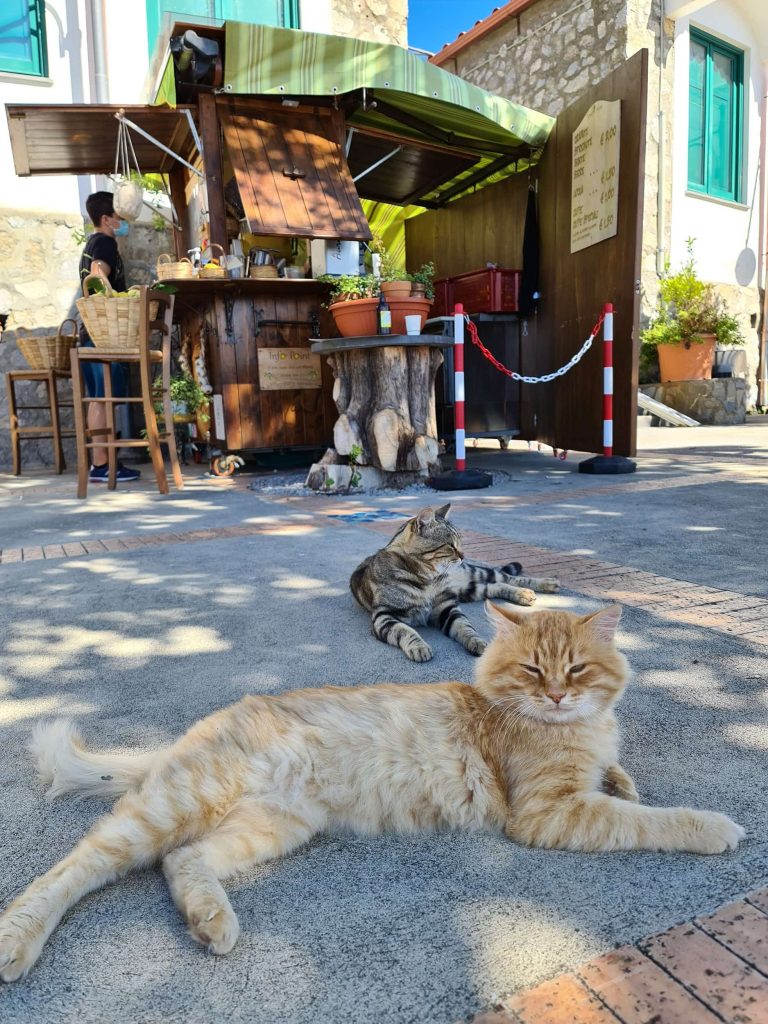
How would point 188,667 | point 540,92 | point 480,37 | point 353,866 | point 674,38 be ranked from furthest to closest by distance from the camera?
point 480,37 < point 540,92 < point 674,38 < point 188,667 < point 353,866

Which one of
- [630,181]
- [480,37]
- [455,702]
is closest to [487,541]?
[455,702]

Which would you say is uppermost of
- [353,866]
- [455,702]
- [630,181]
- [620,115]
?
[620,115]

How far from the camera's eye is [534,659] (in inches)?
66.9

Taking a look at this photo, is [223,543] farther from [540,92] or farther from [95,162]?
[540,92]

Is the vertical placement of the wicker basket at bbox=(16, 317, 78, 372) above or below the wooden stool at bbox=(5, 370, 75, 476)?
above

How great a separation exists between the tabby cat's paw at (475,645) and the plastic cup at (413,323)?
4.59 meters

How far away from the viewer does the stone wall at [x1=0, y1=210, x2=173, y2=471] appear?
30.4ft

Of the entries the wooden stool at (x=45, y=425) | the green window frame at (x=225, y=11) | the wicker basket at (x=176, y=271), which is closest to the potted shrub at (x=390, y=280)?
the wicker basket at (x=176, y=271)

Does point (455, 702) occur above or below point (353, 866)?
above

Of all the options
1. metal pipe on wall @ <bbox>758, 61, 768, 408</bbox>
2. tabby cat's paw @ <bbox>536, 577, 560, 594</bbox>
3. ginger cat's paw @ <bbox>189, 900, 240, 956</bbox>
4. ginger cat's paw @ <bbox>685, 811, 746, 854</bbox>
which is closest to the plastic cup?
tabby cat's paw @ <bbox>536, 577, 560, 594</bbox>

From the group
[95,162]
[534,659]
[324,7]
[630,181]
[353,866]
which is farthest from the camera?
[324,7]

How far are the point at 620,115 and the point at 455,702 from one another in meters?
7.21

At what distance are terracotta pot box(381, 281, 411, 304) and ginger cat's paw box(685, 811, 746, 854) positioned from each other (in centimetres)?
605

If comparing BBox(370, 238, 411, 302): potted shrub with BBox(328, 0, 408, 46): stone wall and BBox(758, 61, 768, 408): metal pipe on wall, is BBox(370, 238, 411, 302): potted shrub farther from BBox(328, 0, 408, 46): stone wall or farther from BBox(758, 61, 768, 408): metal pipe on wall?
BBox(758, 61, 768, 408): metal pipe on wall
